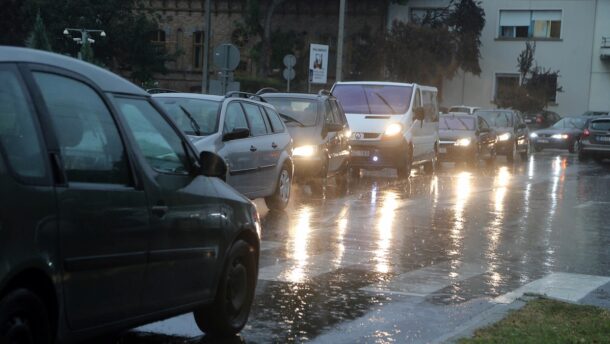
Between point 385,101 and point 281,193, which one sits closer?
point 281,193

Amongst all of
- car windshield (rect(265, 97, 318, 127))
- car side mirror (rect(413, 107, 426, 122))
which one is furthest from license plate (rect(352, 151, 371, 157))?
car windshield (rect(265, 97, 318, 127))

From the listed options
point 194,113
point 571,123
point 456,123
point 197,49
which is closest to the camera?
point 194,113

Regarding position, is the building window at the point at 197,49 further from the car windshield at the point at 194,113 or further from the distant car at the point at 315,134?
the car windshield at the point at 194,113

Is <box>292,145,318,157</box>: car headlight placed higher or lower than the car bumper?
higher

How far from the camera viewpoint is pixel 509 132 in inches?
1323

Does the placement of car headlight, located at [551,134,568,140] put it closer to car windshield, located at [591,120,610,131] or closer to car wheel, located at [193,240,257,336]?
car windshield, located at [591,120,610,131]

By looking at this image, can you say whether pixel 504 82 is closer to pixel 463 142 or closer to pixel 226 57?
pixel 463 142

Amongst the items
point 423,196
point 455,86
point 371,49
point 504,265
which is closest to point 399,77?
point 371,49

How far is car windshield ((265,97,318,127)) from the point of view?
1864 cm

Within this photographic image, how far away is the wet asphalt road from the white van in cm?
117

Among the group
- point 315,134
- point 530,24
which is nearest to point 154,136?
point 315,134

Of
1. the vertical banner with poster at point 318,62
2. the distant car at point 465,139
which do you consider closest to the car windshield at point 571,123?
the distant car at point 465,139

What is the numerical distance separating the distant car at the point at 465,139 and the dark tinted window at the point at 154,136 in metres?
23.3

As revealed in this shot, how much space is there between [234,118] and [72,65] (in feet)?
27.2
